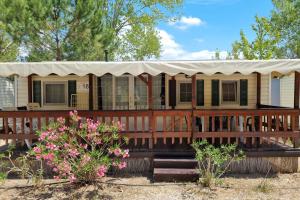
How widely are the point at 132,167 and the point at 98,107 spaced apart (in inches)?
144

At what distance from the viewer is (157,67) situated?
250 inches

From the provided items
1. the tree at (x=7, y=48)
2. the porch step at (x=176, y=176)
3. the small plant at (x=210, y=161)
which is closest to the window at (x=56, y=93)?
the porch step at (x=176, y=176)

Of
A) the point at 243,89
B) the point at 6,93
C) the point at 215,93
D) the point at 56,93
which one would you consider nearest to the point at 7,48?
the point at 6,93

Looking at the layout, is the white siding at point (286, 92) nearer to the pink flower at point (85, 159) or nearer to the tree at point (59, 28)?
the tree at point (59, 28)

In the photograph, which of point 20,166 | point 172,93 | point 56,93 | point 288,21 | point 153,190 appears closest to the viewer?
point 153,190

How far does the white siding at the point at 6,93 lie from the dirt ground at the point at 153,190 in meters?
11.9

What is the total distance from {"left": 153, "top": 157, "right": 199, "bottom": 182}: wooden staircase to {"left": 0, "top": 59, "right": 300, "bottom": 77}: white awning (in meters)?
1.84

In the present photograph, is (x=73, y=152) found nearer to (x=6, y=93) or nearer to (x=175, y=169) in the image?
(x=175, y=169)

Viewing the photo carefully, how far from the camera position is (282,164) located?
6750 mm

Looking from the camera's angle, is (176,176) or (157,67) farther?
(157,67)

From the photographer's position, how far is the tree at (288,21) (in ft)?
79.3

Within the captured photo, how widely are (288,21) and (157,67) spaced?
22356 mm

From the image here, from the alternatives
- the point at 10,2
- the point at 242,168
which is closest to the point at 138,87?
the point at 242,168

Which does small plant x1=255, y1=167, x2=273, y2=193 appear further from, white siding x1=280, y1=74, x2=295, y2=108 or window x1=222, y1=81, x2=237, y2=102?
white siding x1=280, y1=74, x2=295, y2=108
